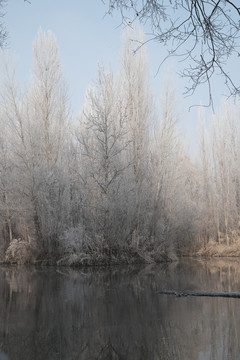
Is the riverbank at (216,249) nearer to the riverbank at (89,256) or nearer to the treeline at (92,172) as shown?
the treeline at (92,172)

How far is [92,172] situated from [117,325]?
394 inches

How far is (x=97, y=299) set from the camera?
5871 millimetres

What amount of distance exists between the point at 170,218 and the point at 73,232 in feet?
19.4

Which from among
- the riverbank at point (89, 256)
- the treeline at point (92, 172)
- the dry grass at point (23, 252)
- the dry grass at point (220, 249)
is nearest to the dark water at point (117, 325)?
the riverbank at point (89, 256)

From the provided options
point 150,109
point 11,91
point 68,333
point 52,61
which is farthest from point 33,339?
point 52,61

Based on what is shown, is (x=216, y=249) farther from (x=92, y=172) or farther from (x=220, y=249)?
(x=92, y=172)

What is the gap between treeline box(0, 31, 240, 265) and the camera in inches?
540

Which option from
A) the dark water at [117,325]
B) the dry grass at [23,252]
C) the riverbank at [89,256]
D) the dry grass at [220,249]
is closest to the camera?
the dark water at [117,325]

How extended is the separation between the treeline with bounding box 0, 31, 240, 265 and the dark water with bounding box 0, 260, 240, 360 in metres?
7.09

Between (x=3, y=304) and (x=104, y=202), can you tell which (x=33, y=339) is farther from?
(x=104, y=202)

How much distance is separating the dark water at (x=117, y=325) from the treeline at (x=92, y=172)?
23.3 ft

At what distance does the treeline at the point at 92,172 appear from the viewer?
13719mm

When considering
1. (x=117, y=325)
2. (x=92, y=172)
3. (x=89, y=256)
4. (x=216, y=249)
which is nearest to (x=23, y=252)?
(x=89, y=256)

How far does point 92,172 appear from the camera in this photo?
13.8 metres
